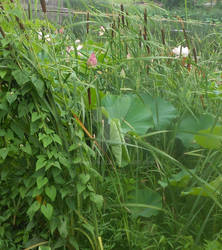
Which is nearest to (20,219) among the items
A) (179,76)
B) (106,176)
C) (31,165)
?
(31,165)

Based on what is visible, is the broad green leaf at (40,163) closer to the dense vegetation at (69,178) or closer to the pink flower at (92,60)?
the dense vegetation at (69,178)

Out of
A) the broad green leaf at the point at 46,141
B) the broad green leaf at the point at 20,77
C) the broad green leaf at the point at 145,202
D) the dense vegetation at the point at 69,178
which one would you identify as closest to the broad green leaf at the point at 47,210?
the dense vegetation at the point at 69,178

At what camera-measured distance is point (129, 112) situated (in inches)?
80.5

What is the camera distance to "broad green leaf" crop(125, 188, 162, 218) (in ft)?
5.35

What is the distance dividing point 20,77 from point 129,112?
2.55 ft

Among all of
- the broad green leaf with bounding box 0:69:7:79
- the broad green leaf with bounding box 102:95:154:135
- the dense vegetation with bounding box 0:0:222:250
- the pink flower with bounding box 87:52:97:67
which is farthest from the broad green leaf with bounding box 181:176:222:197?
the broad green leaf with bounding box 0:69:7:79

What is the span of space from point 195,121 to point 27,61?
872mm

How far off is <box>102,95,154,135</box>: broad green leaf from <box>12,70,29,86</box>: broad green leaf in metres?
0.55

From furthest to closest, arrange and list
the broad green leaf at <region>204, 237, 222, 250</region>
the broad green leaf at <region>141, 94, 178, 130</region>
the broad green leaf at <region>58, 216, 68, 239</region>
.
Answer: the broad green leaf at <region>141, 94, 178, 130</region>, the broad green leaf at <region>58, 216, 68, 239</region>, the broad green leaf at <region>204, 237, 222, 250</region>

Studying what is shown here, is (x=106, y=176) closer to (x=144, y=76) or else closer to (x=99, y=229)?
(x=99, y=229)

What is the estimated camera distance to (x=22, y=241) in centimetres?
164

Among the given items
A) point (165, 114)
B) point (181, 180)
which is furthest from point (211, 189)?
point (165, 114)

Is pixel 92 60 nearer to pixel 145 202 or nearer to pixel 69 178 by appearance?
pixel 69 178

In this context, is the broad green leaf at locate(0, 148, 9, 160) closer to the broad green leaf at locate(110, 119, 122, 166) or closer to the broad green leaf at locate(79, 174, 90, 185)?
the broad green leaf at locate(79, 174, 90, 185)
